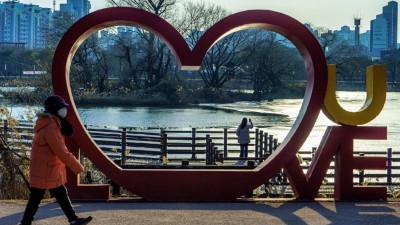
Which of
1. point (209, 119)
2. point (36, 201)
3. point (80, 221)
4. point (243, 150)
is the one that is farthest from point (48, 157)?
point (209, 119)

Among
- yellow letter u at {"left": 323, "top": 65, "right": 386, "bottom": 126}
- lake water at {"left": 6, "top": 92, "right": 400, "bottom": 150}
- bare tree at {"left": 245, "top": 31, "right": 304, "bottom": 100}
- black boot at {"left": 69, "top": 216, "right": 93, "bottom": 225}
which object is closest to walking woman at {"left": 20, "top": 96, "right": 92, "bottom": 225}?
black boot at {"left": 69, "top": 216, "right": 93, "bottom": 225}

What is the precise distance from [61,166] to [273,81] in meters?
49.6

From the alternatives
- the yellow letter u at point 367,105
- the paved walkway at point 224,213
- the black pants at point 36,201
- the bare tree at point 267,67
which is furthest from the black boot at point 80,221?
the bare tree at point 267,67

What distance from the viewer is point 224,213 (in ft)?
26.9

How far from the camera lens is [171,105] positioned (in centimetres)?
4488

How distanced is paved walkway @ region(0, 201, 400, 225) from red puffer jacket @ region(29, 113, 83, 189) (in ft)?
3.12

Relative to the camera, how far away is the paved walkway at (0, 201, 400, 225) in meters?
7.71

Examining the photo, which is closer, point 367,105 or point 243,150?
point 367,105

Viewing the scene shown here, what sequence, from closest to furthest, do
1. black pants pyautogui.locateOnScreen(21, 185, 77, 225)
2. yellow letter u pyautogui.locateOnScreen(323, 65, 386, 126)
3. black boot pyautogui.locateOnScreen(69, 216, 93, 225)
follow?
black pants pyautogui.locateOnScreen(21, 185, 77, 225) → black boot pyautogui.locateOnScreen(69, 216, 93, 225) → yellow letter u pyautogui.locateOnScreen(323, 65, 386, 126)

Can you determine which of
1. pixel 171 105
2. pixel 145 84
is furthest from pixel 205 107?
pixel 145 84

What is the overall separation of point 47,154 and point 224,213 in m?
2.61

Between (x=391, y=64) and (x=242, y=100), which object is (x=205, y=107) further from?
(x=391, y=64)

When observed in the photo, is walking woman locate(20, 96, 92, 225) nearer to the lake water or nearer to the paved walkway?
the paved walkway

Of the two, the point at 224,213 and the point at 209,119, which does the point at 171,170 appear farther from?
the point at 209,119
